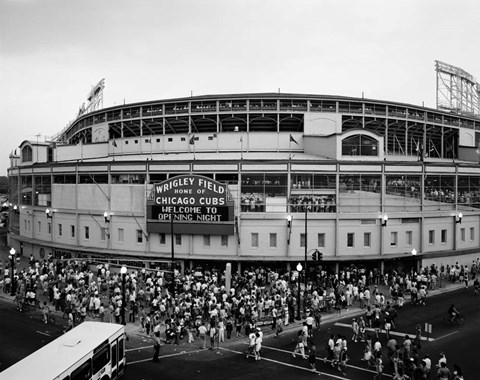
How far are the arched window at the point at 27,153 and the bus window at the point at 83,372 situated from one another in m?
47.2

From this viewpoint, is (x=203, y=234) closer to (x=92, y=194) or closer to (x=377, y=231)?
(x=92, y=194)

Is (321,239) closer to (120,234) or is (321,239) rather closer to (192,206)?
(192,206)

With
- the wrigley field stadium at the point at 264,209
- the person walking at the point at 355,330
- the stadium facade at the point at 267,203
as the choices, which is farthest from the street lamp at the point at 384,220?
the person walking at the point at 355,330

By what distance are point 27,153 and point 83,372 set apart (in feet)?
159

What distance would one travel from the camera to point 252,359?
22.1m

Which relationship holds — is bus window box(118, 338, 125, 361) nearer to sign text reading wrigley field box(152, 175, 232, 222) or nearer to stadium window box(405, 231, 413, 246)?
sign text reading wrigley field box(152, 175, 232, 222)

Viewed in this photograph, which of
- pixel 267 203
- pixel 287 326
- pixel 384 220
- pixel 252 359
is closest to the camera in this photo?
pixel 252 359

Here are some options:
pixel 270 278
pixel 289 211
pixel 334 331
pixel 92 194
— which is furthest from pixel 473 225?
pixel 92 194

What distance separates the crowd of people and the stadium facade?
2644mm

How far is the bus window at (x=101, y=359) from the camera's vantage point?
675 inches

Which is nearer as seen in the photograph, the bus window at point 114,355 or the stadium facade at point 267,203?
the bus window at point 114,355

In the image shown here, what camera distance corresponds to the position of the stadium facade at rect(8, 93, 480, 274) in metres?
40.6

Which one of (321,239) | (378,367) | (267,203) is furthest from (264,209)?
(378,367)

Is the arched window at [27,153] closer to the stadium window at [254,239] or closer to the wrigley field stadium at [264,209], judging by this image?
the wrigley field stadium at [264,209]
